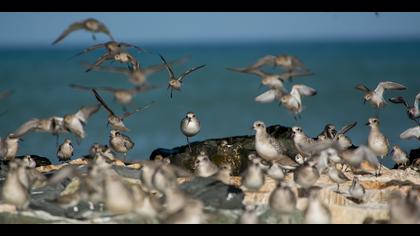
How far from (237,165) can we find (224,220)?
A: 402cm

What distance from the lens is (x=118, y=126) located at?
48.8ft

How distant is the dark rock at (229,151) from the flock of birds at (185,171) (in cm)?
30

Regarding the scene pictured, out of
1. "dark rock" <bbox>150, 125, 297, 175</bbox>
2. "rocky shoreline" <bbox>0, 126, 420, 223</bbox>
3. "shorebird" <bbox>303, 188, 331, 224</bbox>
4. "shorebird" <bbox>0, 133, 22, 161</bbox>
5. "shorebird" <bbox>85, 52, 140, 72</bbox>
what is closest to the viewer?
"shorebird" <bbox>303, 188, 331, 224</bbox>

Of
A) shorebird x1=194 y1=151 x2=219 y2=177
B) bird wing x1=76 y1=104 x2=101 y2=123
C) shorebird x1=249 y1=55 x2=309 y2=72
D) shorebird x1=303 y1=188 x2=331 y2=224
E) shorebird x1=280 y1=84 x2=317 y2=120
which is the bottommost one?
shorebird x1=303 y1=188 x2=331 y2=224

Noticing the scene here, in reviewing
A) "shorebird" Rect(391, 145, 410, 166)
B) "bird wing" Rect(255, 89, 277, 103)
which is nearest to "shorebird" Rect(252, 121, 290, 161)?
"bird wing" Rect(255, 89, 277, 103)

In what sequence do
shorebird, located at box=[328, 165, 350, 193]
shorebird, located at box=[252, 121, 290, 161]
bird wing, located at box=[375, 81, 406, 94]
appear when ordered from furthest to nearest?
bird wing, located at box=[375, 81, 406, 94] < shorebird, located at box=[252, 121, 290, 161] < shorebird, located at box=[328, 165, 350, 193]

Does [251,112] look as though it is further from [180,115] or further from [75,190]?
[75,190]

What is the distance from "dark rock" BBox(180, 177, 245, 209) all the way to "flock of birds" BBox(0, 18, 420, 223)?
23 cm

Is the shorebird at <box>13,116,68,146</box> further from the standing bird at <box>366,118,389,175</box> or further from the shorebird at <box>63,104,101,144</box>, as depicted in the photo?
the standing bird at <box>366,118,389,175</box>

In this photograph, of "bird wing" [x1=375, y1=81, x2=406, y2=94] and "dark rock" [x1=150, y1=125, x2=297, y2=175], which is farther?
"bird wing" [x1=375, y1=81, x2=406, y2=94]

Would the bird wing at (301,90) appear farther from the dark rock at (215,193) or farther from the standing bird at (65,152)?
the standing bird at (65,152)

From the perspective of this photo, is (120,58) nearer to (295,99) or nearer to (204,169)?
(204,169)

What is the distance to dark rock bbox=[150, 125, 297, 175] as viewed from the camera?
13555 mm
